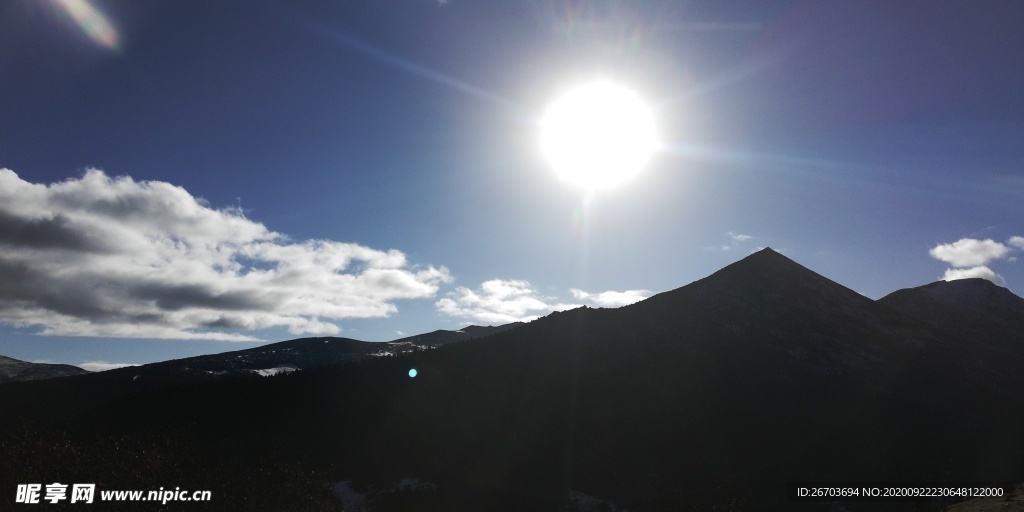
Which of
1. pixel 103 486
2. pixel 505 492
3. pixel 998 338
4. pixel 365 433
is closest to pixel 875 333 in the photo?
pixel 998 338

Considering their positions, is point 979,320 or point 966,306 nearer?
point 979,320

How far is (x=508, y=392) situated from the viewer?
64750mm

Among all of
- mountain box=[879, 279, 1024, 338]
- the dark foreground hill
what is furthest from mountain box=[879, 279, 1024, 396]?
the dark foreground hill

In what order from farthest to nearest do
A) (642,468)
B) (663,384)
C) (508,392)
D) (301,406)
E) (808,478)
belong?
(301,406) → (508,392) → (663,384) → (642,468) → (808,478)

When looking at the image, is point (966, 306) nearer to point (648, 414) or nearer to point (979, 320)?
point (979, 320)

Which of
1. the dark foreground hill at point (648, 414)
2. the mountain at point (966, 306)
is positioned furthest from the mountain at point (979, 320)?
the dark foreground hill at point (648, 414)

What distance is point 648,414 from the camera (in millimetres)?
55031

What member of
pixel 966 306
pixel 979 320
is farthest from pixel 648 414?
pixel 966 306

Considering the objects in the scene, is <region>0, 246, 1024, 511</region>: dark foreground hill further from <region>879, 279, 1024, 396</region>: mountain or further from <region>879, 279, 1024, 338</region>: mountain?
<region>879, 279, 1024, 338</region>: mountain

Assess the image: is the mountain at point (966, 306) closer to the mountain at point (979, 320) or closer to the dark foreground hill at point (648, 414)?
the mountain at point (979, 320)

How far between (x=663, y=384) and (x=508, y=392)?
63.0 feet

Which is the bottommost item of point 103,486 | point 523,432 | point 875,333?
point 523,432

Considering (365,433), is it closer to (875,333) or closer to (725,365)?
(725,365)

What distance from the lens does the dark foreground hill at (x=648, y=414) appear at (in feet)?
139
